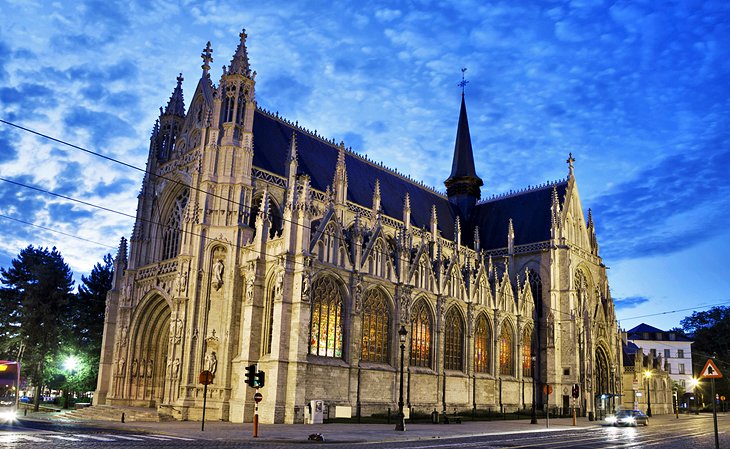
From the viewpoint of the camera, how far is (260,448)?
1800cm

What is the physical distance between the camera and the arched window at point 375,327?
37.7 m

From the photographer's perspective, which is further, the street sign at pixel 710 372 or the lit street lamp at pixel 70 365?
the lit street lamp at pixel 70 365

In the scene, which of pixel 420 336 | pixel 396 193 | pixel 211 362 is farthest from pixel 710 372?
pixel 396 193

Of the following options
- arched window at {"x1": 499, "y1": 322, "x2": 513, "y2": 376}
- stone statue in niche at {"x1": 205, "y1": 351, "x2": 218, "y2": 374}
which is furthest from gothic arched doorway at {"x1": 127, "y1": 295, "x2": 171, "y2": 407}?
arched window at {"x1": 499, "y1": 322, "x2": 513, "y2": 376}

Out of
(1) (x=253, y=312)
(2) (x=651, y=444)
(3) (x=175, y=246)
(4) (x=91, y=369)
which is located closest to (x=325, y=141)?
(3) (x=175, y=246)

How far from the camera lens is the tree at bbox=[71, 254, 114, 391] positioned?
49969 millimetres

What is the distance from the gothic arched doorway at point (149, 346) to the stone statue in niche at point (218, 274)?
20.7 ft

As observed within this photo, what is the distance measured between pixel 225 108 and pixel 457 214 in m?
30.2

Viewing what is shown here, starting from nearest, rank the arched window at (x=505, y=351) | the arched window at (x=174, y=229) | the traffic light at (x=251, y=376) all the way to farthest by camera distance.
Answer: the traffic light at (x=251, y=376) < the arched window at (x=174, y=229) < the arched window at (x=505, y=351)

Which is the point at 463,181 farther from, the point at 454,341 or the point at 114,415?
the point at 114,415

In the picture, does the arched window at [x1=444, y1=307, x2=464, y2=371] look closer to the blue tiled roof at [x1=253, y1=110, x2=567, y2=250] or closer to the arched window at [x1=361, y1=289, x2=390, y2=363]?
the arched window at [x1=361, y1=289, x2=390, y2=363]

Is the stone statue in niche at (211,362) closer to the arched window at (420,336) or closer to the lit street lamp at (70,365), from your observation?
the arched window at (420,336)

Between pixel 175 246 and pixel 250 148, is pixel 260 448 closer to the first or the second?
pixel 250 148

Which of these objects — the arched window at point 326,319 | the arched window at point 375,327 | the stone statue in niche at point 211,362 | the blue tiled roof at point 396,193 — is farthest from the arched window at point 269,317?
the blue tiled roof at point 396,193
